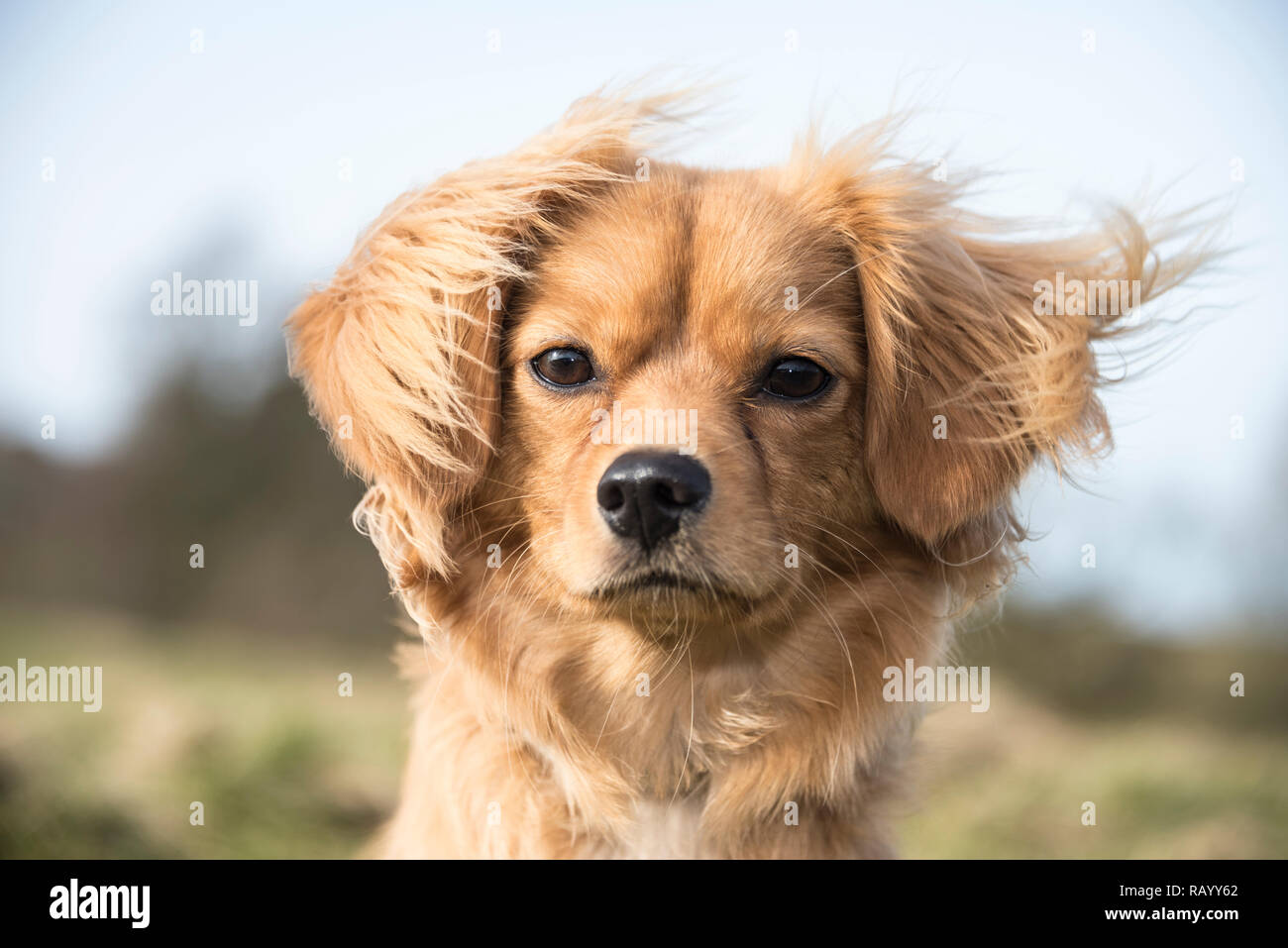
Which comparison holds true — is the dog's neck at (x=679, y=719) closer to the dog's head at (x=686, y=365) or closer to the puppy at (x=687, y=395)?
the puppy at (x=687, y=395)

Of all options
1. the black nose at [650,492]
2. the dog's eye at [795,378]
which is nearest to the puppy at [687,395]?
the dog's eye at [795,378]

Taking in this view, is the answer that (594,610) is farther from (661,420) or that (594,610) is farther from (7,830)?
(7,830)

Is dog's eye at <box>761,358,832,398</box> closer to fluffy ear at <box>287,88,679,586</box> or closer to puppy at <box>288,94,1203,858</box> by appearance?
puppy at <box>288,94,1203,858</box>

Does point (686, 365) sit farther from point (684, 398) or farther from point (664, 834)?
point (664, 834)

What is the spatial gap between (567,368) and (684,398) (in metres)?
0.40

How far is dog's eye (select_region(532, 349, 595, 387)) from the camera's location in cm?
290

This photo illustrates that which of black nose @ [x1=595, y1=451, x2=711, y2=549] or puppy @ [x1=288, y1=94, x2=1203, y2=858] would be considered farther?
puppy @ [x1=288, y1=94, x2=1203, y2=858]

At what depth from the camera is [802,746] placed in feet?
10.00

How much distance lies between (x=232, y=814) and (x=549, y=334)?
14.1 ft

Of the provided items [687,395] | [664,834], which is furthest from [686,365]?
[664,834]

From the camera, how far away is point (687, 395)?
108 inches

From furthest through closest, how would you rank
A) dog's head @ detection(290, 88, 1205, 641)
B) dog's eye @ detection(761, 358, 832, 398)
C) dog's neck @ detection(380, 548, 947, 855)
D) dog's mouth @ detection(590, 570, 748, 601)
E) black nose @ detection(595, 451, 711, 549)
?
dog's neck @ detection(380, 548, 947, 855) → dog's eye @ detection(761, 358, 832, 398) → dog's head @ detection(290, 88, 1205, 641) → dog's mouth @ detection(590, 570, 748, 601) → black nose @ detection(595, 451, 711, 549)

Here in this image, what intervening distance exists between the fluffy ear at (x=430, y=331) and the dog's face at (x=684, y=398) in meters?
0.10

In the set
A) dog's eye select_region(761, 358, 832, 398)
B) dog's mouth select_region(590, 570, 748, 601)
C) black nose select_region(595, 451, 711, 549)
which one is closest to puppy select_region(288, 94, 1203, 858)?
dog's eye select_region(761, 358, 832, 398)
